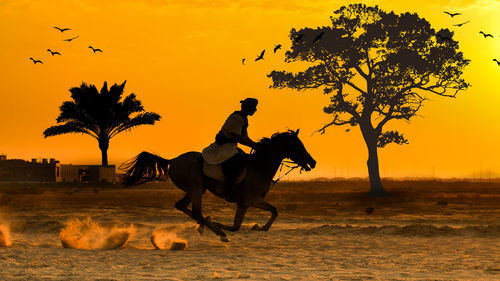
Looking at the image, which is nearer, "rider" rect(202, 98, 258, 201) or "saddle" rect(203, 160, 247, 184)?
"rider" rect(202, 98, 258, 201)

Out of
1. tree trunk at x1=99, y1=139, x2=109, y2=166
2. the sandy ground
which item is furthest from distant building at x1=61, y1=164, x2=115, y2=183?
the sandy ground

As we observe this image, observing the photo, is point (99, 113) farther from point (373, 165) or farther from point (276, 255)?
point (276, 255)

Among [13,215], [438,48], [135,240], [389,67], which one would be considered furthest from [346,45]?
[135,240]

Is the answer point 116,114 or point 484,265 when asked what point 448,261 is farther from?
point 116,114

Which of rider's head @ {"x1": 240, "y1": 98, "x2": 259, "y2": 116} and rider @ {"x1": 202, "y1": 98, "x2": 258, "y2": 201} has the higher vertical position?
Result: rider's head @ {"x1": 240, "y1": 98, "x2": 259, "y2": 116}

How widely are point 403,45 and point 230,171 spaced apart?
121 ft

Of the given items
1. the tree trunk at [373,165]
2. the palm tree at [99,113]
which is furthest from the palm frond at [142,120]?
the tree trunk at [373,165]

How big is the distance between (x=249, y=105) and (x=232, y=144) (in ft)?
2.72

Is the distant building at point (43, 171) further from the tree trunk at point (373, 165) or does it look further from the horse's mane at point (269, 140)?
the horse's mane at point (269, 140)

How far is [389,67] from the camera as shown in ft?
158

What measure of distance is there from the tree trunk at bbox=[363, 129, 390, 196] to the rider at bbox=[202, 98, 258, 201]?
3325cm

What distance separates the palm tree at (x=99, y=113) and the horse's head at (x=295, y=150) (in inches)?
1830

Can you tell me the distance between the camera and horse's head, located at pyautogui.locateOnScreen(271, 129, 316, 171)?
14409mm

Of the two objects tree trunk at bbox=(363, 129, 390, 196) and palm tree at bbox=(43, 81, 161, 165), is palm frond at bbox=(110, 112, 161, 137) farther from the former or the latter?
tree trunk at bbox=(363, 129, 390, 196)
